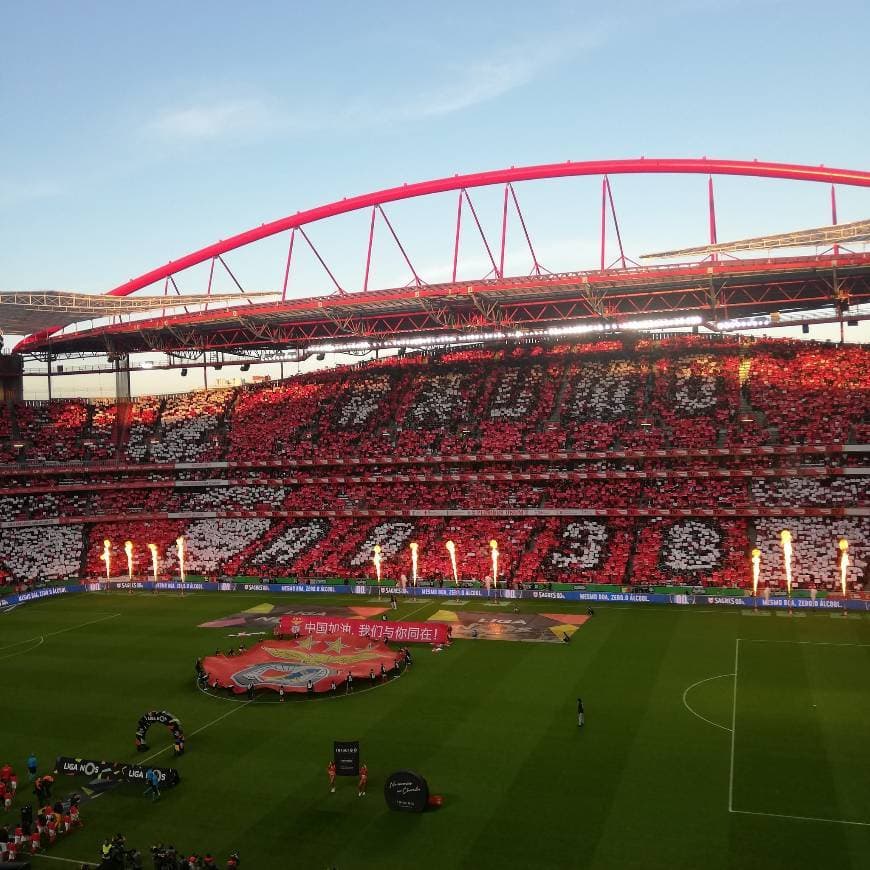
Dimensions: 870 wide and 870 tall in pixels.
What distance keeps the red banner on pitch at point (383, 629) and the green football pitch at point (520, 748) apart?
1.42 m

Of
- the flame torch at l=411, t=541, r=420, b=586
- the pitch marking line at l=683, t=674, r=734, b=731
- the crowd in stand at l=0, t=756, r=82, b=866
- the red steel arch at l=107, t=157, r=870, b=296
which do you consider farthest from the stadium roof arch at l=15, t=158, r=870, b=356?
the crowd in stand at l=0, t=756, r=82, b=866

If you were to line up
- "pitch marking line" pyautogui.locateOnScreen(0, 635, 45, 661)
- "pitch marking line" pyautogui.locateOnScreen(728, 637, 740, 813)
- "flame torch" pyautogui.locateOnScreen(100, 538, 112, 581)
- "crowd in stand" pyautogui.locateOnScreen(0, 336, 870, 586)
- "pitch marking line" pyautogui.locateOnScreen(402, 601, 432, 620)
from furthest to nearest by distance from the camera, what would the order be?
1. "flame torch" pyautogui.locateOnScreen(100, 538, 112, 581)
2. "crowd in stand" pyautogui.locateOnScreen(0, 336, 870, 586)
3. "pitch marking line" pyautogui.locateOnScreen(402, 601, 432, 620)
4. "pitch marking line" pyautogui.locateOnScreen(0, 635, 45, 661)
5. "pitch marking line" pyautogui.locateOnScreen(728, 637, 740, 813)

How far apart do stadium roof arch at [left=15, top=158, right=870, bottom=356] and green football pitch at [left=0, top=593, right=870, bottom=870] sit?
74.3 ft

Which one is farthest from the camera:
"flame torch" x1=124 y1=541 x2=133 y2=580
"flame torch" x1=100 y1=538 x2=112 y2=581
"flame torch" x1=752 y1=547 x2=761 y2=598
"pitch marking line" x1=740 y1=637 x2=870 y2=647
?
"flame torch" x1=100 y1=538 x2=112 y2=581

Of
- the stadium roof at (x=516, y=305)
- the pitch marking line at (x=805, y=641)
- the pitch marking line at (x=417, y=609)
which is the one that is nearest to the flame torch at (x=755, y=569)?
the pitch marking line at (x=805, y=641)

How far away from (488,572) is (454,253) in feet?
75.0

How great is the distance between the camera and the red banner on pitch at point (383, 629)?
44.8 metres

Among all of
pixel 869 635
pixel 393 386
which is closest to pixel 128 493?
pixel 393 386

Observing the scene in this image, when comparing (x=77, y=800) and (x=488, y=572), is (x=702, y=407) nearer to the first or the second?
(x=488, y=572)

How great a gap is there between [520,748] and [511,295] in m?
37.6

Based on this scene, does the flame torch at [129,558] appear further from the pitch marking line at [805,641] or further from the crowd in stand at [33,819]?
the pitch marking line at [805,641]

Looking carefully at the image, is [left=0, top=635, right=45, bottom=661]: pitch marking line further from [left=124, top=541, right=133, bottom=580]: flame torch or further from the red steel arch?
the red steel arch

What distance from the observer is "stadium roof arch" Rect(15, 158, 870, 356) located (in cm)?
5581

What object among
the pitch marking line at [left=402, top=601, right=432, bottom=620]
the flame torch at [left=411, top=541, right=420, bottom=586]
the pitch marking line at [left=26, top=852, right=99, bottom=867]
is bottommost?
the pitch marking line at [left=26, top=852, right=99, bottom=867]
